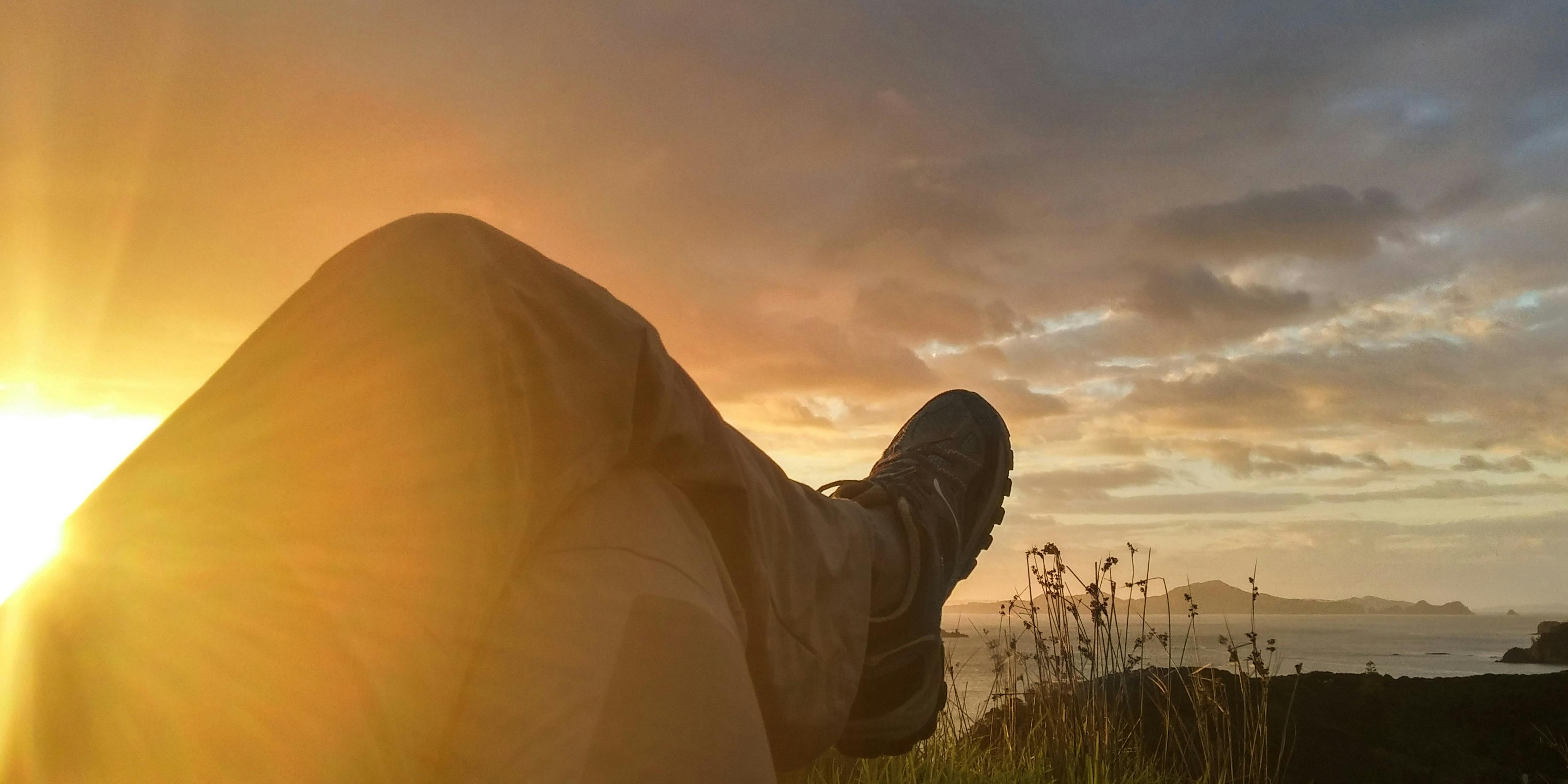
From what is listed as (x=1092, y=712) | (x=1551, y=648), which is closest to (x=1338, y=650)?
(x=1551, y=648)

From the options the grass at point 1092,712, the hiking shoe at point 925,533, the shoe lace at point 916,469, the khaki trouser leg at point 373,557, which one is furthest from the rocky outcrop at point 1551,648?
the khaki trouser leg at point 373,557

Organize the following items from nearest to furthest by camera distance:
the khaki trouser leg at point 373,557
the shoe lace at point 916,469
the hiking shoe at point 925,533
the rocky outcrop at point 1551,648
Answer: the khaki trouser leg at point 373,557 < the hiking shoe at point 925,533 < the shoe lace at point 916,469 < the rocky outcrop at point 1551,648

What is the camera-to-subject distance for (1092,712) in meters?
3.09

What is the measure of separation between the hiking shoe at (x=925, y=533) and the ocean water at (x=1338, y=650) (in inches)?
20.7

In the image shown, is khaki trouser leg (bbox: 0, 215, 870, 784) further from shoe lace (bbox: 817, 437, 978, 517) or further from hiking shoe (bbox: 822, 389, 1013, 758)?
shoe lace (bbox: 817, 437, 978, 517)

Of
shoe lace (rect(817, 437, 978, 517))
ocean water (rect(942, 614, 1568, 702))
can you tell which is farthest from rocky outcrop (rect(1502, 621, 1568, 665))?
shoe lace (rect(817, 437, 978, 517))

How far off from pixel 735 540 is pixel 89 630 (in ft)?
2.26

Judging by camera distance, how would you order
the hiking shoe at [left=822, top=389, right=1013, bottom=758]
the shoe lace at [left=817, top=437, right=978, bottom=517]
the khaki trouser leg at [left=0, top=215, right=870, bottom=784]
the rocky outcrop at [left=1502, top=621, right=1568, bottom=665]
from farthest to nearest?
the rocky outcrop at [left=1502, top=621, right=1568, bottom=665], the shoe lace at [left=817, top=437, right=978, bottom=517], the hiking shoe at [left=822, top=389, right=1013, bottom=758], the khaki trouser leg at [left=0, top=215, right=870, bottom=784]

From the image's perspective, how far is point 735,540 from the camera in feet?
3.93

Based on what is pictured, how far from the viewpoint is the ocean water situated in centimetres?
338

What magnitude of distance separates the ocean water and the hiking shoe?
0.53 meters

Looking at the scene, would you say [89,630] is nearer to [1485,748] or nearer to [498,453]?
[498,453]

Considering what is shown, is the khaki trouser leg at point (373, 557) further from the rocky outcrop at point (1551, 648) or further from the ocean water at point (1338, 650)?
the rocky outcrop at point (1551, 648)

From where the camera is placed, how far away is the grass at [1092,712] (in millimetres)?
2906
